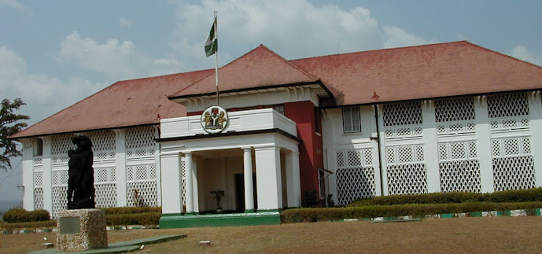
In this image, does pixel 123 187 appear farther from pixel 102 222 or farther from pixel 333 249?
pixel 333 249

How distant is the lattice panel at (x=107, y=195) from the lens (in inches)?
1165

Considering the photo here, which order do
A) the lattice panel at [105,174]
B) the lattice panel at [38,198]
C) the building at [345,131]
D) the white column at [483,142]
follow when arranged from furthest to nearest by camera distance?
the lattice panel at [38,198] → the lattice panel at [105,174] → the white column at [483,142] → the building at [345,131]

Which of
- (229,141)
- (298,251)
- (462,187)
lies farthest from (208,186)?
(298,251)

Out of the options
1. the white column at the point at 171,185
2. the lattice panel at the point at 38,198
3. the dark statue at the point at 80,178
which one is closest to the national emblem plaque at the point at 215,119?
the white column at the point at 171,185

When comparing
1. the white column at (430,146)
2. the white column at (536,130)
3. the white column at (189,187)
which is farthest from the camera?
the white column at (430,146)

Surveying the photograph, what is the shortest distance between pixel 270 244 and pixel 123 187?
16732 mm

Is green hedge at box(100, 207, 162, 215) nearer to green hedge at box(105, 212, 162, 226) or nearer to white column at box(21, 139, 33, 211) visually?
green hedge at box(105, 212, 162, 226)

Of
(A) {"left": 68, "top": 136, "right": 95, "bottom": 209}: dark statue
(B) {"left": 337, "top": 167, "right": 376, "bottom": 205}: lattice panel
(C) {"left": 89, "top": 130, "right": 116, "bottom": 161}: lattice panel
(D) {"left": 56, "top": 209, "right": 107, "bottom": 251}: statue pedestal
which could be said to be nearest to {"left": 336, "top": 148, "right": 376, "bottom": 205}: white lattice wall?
(B) {"left": 337, "top": 167, "right": 376, "bottom": 205}: lattice panel

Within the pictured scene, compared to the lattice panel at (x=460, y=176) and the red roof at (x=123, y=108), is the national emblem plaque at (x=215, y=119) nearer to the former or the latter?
the red roof at (x=123, y=108)

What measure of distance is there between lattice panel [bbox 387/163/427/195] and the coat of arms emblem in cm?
872

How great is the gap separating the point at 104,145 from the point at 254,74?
9608 millimetres

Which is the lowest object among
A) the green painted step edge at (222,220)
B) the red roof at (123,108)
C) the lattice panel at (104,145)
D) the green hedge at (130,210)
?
the green painted step edge at (222,220)

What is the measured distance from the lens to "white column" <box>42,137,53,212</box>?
99.9 ft

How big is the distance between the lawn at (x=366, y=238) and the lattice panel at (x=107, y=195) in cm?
995
